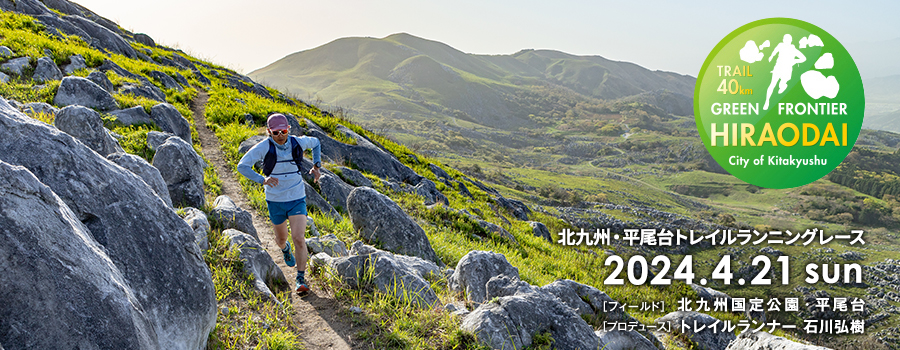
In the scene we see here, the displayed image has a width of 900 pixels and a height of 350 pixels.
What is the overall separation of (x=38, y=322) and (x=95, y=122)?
646 cm

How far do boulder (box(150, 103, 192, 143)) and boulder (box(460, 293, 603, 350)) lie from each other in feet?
45.1

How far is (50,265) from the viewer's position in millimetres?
3600

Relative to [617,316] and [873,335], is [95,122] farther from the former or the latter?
[873,335]

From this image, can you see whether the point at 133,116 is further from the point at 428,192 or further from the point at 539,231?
the point at 539,231

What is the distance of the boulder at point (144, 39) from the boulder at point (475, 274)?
49981 millimetres

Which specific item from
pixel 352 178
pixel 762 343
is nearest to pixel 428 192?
pixel 352 178

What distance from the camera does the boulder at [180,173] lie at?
9297 mm

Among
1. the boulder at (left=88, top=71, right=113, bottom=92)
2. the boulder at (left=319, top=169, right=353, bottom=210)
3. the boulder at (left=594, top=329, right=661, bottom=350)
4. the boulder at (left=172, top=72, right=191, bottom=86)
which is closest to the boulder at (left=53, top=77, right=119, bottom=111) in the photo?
the boulder at (left=88, top=71, right=113, bottom=92)

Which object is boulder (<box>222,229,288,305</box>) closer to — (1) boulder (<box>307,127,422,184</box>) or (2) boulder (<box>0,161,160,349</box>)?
(2) boulder (<box>0,161,160,349</box>)

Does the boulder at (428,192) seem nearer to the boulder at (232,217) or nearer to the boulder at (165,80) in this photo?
the boulder at (232,217)

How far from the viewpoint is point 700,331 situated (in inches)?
483

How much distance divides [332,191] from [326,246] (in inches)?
232

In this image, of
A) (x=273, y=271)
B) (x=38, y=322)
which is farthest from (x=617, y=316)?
(x=38, y=322)

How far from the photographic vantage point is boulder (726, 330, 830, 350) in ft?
25.6
